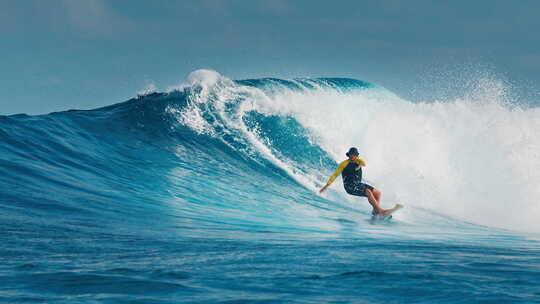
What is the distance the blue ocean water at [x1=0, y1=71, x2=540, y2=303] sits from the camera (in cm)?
417

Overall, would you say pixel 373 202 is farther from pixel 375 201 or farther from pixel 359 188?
pixel 359 188

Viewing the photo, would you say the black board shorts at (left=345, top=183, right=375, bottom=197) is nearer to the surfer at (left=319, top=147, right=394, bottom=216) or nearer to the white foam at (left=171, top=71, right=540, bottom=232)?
the surfer at (left=319, top=147, right=394, bottom=216)

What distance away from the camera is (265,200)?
38.4 ft

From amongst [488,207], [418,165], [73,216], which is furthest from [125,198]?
[418,165]

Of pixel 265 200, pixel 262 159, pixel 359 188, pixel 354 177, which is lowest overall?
pixel 265 200

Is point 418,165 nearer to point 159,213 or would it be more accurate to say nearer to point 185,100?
point 185,100

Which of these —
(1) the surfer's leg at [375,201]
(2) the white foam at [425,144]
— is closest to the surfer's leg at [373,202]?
(1) the surfer's leg at [375,201]

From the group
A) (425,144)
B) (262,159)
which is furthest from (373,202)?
(425,144)

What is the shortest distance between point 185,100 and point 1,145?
7.08 meters

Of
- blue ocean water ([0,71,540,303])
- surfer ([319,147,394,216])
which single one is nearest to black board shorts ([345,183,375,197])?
surfer ([319,147,394,216])

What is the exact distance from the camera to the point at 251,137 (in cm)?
1619

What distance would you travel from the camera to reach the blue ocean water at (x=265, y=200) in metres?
4.17

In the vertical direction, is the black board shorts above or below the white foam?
below

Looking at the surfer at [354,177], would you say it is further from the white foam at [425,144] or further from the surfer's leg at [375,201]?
the white foam at [425,144]
